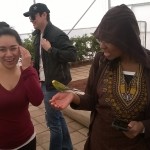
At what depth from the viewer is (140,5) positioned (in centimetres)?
704

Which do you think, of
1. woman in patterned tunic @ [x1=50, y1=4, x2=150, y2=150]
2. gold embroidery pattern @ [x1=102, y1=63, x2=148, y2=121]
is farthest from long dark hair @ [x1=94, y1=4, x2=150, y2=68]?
gold embroidery pattern @ [x1=102, y1=63, x2=148, y2=121]

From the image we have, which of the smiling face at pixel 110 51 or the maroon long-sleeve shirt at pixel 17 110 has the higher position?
the smiling face at pixel 110 51

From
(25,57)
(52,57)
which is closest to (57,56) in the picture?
(52,57)

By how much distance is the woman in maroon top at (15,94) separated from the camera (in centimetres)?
199

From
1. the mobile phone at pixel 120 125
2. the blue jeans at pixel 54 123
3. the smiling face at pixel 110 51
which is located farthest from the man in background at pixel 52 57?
the mobile phone at pixel 120 125

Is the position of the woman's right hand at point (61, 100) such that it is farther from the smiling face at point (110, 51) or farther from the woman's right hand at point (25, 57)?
the woman's right hand at point (25, 57)

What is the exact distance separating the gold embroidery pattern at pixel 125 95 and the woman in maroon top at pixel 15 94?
71cm

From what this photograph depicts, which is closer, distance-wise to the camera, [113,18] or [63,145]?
[113,18]

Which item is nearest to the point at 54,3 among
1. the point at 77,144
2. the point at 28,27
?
the point at 28,27

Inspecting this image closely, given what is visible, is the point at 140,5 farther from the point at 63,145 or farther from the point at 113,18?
the point at 113,18

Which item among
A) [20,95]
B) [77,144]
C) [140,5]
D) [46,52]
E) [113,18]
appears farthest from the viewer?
[140,5]

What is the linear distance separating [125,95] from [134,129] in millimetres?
203

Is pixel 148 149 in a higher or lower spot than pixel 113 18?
lower

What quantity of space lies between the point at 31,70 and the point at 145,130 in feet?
3.38
